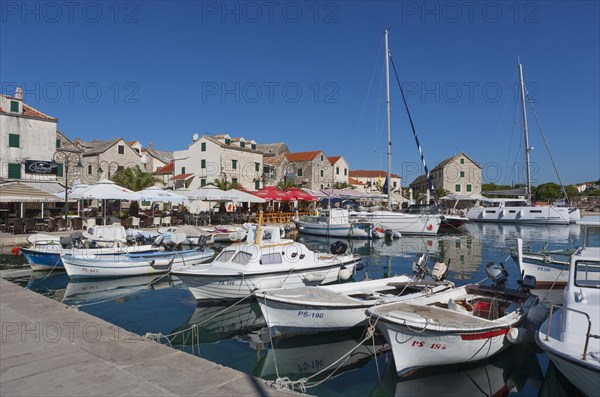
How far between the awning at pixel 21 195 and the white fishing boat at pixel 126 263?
1246cm

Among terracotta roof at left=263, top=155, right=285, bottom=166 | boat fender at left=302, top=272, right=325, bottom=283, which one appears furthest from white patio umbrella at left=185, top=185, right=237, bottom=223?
terracotta roof at left=263, top=155, right=285, bottom=166

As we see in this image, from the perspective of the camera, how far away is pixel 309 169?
63531 mm

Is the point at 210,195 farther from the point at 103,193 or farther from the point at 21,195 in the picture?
the point at 21,195

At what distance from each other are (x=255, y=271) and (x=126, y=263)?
24.2ft

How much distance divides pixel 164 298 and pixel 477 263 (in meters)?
16.9

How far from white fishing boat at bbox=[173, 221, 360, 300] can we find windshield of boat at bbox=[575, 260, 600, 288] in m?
6.97

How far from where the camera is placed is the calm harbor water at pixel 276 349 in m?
8.30

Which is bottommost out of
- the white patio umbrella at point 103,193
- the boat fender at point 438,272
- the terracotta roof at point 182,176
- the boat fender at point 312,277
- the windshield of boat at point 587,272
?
the boat fender at point 312,277

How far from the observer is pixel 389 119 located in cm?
3759

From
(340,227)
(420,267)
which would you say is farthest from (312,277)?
(340,227)

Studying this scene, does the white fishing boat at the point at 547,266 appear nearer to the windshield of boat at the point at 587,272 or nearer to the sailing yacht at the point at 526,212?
the windshield of boat at the point at 587,272

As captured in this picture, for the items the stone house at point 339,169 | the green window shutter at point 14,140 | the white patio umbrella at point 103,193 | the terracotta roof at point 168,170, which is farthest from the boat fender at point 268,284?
the stone house at point 339,169

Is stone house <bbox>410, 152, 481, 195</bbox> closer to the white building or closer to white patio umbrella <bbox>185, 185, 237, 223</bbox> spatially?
white patio umbrella <bbox>185, 185, 237, 223</bbox>

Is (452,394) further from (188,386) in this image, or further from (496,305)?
(188,386)
